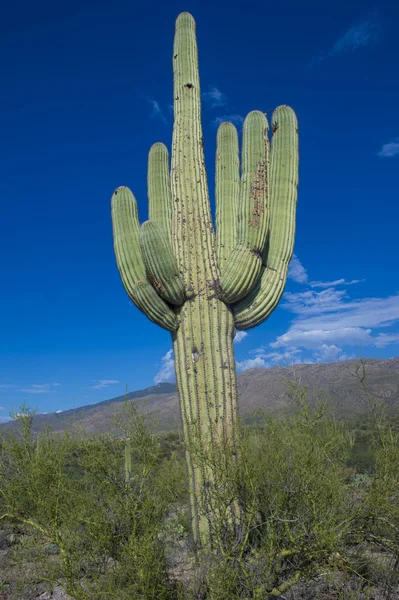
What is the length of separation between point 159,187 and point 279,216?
188 cm

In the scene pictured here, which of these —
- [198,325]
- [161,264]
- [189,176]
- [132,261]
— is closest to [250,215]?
[189,176]

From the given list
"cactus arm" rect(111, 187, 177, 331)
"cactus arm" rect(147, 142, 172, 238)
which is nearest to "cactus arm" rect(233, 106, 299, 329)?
"cactus arm" rect(111, 187, 177, 331)

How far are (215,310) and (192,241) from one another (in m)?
1.01

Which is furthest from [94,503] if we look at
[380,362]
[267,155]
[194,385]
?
[380,362]

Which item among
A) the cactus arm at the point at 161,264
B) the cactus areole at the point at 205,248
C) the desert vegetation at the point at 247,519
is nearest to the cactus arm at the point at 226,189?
the cactus areole at the point at 205,248

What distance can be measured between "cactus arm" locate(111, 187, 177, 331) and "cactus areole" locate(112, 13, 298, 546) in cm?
2

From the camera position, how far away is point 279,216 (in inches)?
269

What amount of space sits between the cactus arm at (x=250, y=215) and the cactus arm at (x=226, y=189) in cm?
19

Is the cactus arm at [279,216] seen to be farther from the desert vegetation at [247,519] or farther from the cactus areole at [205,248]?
the desert vegetation at [247,519]

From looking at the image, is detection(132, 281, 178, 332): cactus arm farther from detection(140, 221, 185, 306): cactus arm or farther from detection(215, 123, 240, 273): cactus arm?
detection(215, 123, 240, 273): cactus arm

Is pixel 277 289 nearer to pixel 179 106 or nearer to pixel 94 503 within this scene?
pixel 179 106

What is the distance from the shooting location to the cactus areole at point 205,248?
5.72 metres

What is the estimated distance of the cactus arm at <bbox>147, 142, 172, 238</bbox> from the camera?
6.91 m

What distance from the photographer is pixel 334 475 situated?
212 inches
